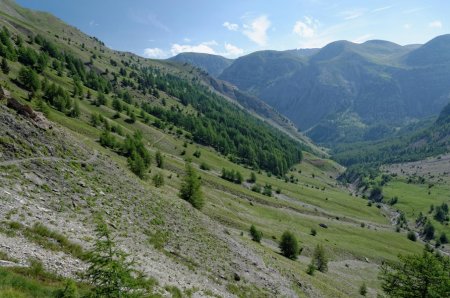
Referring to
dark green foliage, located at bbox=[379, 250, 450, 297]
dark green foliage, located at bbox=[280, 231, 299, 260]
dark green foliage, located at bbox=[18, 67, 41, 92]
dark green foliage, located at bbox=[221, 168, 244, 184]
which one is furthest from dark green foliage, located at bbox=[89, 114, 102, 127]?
dark green foliage, located at bbox=[379, 250, 450, 297]

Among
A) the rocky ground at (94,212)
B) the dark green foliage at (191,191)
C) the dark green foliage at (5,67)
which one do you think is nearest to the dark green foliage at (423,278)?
the rocky ground at (94,212)

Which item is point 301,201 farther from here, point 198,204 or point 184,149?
point 198,204

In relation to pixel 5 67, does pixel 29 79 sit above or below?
below

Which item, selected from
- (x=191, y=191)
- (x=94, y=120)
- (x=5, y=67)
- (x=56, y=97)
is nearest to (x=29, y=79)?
(x=56, y=97)

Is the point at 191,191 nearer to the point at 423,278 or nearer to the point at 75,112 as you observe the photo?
the point at 423,278

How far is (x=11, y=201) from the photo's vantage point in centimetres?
3219

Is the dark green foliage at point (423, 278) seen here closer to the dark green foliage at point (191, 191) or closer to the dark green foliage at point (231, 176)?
the dark green foliage at point (191, 191)

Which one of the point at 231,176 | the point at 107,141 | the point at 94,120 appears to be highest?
the point at 94,120

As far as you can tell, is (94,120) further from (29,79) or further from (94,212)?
(94,212)

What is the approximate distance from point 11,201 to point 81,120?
11132 cm

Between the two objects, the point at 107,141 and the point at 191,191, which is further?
the point at 107,141

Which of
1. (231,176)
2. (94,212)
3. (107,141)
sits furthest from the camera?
(231,176)

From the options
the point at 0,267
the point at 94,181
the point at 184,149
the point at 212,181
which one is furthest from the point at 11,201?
the point at 184,149

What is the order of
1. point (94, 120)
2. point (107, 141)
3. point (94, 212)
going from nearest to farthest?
Answer: point (94, 212)
point (107, 141)
point (94, 120)
